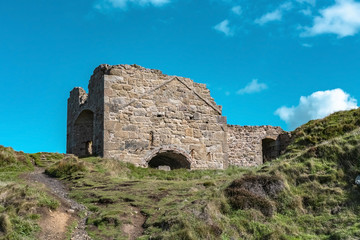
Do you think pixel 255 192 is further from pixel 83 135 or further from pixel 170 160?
pixel 83 135

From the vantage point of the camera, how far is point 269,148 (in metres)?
27.6

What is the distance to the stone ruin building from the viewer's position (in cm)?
2047

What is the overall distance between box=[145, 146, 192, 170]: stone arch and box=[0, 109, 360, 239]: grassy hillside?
615 centimetres

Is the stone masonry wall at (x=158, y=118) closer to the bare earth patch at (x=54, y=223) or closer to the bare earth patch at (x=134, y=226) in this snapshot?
the bare earth patch at (x=54, y=223)

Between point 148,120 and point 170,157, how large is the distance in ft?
9.14

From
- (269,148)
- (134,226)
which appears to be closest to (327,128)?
(269,148)

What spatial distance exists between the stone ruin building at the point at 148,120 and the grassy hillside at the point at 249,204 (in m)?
5.70

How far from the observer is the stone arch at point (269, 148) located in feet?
88.6

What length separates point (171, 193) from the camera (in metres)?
12.7

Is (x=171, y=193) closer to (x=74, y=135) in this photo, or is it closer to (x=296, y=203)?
(x=296, y=203)

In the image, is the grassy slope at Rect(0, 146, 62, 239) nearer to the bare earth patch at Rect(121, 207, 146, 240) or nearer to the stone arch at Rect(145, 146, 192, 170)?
the bare earth patch at Rect(121, 207, 146, 240)

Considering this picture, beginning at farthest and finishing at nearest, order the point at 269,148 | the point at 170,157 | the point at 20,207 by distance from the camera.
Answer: the point at 269,148 < the point at 170,157 < the point at 20,207

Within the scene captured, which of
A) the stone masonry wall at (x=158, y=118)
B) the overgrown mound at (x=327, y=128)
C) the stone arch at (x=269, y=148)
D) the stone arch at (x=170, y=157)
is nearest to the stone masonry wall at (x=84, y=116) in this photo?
the stone masonry wall at (x=158, y=118)

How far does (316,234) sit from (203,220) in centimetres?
267
